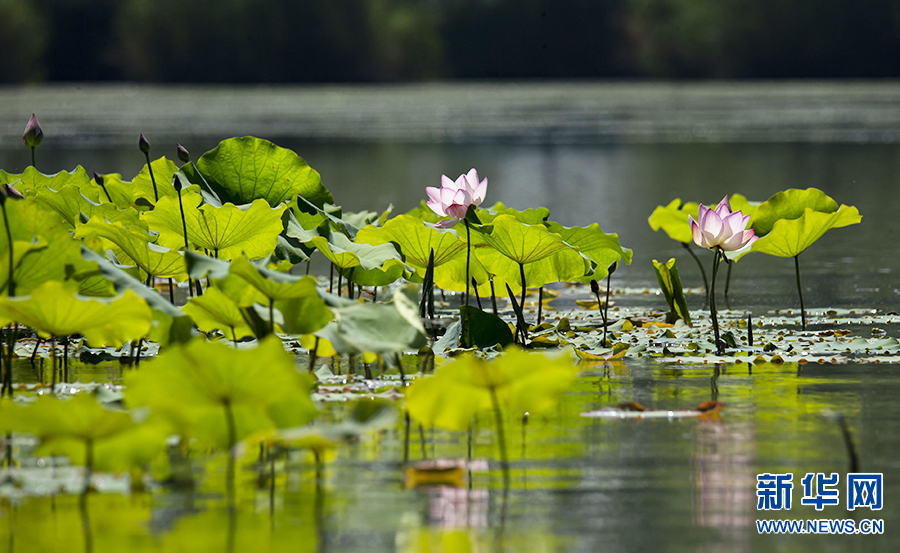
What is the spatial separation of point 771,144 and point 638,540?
11.1 meters

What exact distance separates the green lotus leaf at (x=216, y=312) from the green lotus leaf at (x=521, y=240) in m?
0.56

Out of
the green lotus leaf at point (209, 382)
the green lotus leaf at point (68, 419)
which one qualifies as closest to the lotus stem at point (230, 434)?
the green lotus leaf at point (209, 382)

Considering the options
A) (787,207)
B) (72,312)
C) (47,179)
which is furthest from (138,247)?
(787,207)

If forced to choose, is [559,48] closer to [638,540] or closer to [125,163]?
[125,163]

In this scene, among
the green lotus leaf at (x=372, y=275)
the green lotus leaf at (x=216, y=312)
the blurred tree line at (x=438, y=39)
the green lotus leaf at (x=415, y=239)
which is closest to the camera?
the green lotus leaf at (x=216, y=312)

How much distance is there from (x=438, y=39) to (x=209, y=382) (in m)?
54.7

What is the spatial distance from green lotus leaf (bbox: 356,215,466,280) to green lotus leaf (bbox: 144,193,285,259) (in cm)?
23

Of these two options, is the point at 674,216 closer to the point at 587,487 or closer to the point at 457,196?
the point at 457,196

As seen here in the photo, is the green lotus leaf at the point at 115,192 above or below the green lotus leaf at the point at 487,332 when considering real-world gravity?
above

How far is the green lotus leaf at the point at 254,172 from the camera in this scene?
271 cm

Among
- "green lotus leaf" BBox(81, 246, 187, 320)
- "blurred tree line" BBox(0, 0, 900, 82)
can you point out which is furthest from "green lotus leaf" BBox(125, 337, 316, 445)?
"blurred tree line" BBox(0, 0, 900, 82)

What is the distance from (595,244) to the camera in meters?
2.52

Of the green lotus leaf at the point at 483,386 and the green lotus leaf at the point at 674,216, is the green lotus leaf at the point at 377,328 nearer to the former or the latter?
the green lotus leaf at the point at 483,386

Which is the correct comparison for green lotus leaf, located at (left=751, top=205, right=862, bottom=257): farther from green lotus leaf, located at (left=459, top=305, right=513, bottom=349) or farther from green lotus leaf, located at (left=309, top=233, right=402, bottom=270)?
green lotus leaf, located at (left=309, top=233, right=402, bottom=270)
